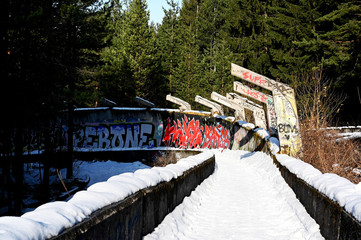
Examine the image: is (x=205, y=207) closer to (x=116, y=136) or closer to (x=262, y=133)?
(x=262, y=133)

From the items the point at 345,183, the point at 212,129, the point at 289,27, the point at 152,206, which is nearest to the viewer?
the point at 345,183

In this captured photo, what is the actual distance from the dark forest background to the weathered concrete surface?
807cm

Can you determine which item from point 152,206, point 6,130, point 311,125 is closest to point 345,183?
point 152,206

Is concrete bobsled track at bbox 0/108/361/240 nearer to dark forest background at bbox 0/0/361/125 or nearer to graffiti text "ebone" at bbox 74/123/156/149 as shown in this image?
dark forest background at bbox 0/0/361/125

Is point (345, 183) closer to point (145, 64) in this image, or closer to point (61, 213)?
point (61, 213)

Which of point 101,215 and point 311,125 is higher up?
point 311,125

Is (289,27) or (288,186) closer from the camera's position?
(288,186)

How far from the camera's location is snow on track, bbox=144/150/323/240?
657 cm

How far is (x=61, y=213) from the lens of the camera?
3.36m

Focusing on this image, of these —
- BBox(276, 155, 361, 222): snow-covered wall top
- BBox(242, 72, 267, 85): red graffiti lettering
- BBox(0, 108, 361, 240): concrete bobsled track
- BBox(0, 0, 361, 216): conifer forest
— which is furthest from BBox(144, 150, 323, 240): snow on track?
BBox(0, 0, 361, 216): conifer forest

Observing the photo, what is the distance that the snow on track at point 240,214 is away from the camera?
6570mm

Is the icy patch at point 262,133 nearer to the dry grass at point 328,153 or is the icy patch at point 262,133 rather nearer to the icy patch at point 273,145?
the icy patch at point 273,145

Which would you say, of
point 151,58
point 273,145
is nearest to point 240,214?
point 273,145

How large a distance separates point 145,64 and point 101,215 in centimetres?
3894
